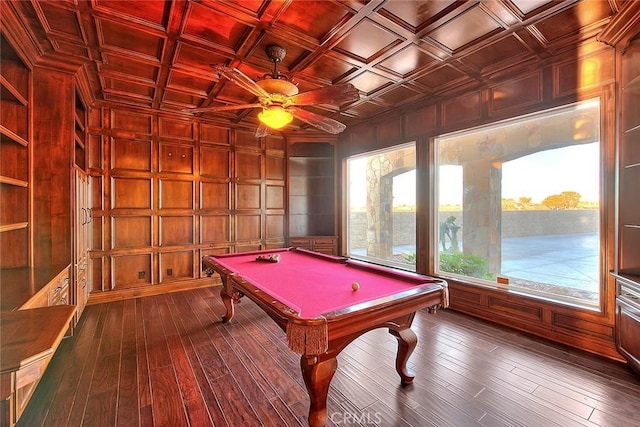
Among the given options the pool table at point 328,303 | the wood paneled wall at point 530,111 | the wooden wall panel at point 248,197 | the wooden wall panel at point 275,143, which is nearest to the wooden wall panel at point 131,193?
the wooden wall panel at point 248,197

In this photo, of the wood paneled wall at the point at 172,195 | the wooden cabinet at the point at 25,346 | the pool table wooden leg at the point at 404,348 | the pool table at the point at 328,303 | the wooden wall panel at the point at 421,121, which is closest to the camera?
the wooden cabinet at the point at 25,346

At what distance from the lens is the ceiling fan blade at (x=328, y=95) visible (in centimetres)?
255

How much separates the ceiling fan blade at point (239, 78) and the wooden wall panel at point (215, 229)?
307 cm

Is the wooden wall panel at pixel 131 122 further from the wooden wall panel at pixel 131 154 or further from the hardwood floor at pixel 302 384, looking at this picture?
the hardwood floor at pixel 302 384

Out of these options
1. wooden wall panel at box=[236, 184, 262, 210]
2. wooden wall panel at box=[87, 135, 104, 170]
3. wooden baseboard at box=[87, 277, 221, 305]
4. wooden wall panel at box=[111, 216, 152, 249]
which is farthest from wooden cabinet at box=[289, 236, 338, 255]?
wooden wall panel at box=[87, 135, 104, 170]

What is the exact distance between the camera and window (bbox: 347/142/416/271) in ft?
15.5

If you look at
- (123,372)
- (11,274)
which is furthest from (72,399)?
(11,274)

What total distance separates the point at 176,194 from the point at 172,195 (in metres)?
0.06

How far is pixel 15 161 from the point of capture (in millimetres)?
2598

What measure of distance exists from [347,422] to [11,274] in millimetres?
2992

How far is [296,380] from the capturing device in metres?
2.23

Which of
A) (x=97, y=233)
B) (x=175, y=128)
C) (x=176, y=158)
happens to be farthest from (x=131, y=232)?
(x=175, y=128)

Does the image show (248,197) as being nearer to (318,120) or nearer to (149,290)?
(149,290)

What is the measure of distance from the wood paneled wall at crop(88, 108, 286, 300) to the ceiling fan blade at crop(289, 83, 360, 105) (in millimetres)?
2886
